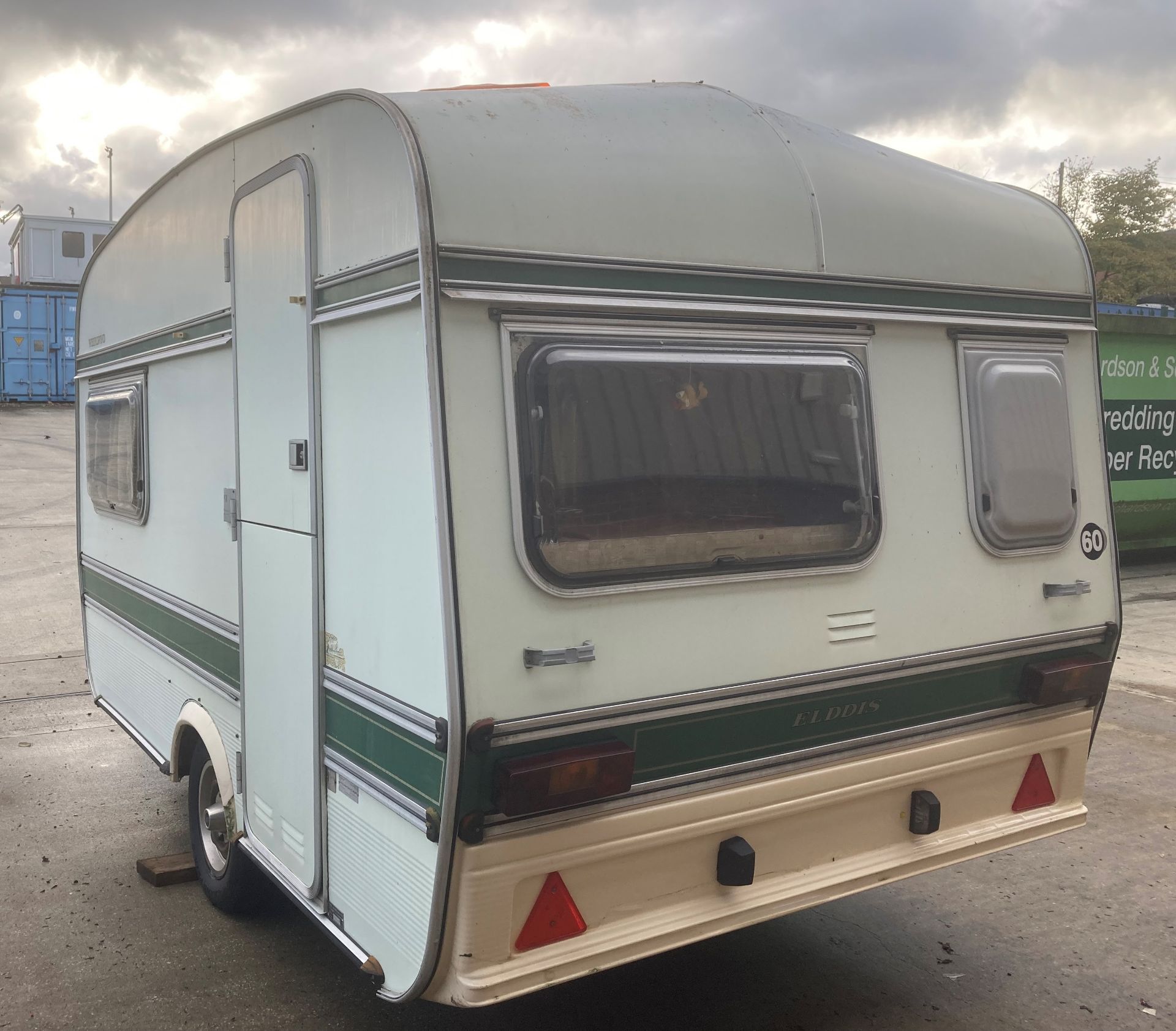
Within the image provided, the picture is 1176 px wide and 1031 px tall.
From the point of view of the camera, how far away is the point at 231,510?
3.88m

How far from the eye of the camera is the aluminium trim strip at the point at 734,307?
270 cm

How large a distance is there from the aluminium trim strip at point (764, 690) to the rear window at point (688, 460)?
32 centimetres

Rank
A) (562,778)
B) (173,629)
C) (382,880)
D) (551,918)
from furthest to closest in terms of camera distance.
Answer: (173,629)
(382,880)
(551,918)
(562,778)

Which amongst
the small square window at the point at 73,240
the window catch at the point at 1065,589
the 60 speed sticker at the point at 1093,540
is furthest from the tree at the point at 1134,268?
the window catch at the point at 1065,589

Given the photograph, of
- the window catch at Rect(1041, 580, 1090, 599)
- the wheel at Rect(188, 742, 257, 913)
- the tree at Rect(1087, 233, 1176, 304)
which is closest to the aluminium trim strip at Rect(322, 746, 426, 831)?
the wheel at Rect(188, 742, 257, 913)

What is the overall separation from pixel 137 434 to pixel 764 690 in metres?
3.15

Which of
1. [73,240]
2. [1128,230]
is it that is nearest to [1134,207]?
[1128,230]

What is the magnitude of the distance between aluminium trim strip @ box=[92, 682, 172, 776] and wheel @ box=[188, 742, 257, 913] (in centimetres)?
19

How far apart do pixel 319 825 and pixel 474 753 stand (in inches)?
35.9

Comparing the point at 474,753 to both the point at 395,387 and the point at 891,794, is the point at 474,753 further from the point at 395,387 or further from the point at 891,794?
the point at 891,794

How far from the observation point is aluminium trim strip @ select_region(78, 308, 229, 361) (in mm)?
3990

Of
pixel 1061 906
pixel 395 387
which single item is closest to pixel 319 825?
pixel 395 387

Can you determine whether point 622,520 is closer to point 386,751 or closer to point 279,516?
point 386,751

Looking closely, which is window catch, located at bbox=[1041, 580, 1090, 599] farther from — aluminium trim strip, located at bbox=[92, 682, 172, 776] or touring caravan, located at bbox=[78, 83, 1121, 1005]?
aluminium trim strip, located at bbox=[92, 682, 172, 776]
